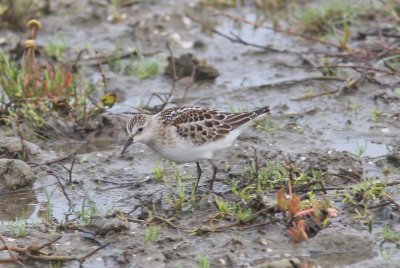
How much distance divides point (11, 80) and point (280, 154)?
313 centimetres

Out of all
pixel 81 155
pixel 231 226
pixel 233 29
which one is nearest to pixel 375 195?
pixel 231 226

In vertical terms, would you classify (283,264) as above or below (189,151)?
below

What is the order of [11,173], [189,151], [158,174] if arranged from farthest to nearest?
[158,174] < [11,173] < [189,151]

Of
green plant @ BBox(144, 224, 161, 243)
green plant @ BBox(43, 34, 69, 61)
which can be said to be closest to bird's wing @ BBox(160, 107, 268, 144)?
green plant @ BBox(144, 224, 161, 243)

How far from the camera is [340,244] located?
22.4ft

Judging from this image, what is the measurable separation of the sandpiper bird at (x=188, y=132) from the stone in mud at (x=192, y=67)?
2912 millimetres

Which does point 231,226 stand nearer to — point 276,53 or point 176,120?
point 176,120

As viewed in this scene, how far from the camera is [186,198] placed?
7.89m

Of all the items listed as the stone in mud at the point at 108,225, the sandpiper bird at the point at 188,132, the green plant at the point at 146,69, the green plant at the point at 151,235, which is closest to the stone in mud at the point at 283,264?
the green plant at the point at 151,235

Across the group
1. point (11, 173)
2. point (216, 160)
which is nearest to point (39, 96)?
point (11, 173)

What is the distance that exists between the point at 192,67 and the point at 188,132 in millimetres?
3298

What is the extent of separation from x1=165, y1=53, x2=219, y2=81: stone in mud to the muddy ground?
4.9 inches

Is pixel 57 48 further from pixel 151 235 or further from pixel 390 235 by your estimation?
pixel 390 235

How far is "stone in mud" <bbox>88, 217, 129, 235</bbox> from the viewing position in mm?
7141
